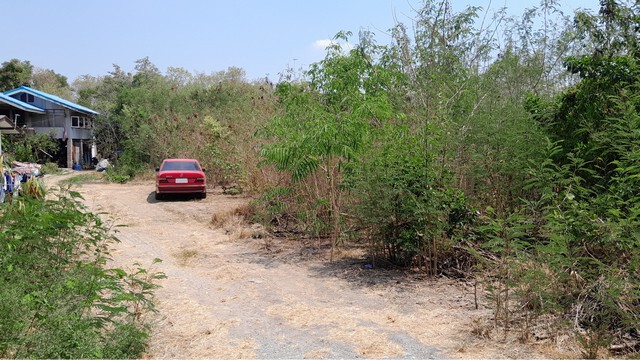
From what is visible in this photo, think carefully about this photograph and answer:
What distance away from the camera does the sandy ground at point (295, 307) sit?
4617 millimetres

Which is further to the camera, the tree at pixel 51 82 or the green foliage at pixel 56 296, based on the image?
the tree at pixel 51 82

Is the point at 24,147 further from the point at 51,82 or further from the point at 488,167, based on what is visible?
the point at 51,82

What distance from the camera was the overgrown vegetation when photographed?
4699 mm

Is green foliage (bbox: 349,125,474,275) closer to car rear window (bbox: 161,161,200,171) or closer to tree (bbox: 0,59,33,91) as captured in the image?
car rear window (bbox: 161,161,200,171)

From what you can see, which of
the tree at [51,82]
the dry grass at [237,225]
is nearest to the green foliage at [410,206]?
the dry grass at [237,225]

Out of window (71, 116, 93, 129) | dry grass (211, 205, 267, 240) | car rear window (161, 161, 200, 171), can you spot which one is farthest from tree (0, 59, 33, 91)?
dry grass (211, 205, 267, 240)

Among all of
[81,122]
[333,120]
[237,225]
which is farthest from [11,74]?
[333,120]

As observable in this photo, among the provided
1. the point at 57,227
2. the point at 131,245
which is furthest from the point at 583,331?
the point at 131,245

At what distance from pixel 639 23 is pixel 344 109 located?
4626mm

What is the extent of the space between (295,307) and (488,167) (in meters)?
3.57

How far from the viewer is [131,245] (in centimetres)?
992

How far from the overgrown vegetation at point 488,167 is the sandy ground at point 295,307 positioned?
481mm

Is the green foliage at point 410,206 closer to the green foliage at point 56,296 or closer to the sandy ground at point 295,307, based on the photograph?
the sandy ground at point 295,307

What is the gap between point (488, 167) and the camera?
7484mm
